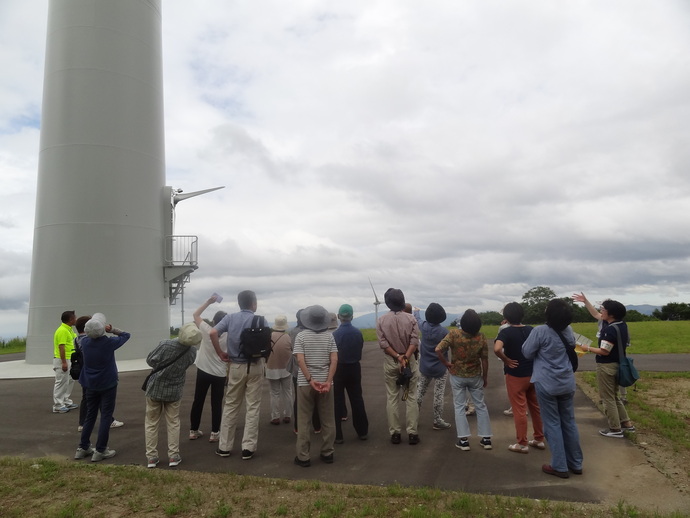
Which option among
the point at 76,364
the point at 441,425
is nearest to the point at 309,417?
the point at 441,425

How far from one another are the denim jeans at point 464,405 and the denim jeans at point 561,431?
3.23ft

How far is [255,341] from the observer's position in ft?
19.8

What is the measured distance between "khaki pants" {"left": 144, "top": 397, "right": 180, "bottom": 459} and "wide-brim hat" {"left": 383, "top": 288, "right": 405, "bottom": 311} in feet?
10.3

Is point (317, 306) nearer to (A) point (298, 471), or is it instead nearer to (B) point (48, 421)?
(A) point (298, 471)

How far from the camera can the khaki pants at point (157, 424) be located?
19.0ft

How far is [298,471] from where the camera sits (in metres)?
5.53

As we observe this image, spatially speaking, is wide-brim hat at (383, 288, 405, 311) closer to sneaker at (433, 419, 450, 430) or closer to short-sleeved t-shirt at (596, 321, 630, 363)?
sneaker at (433, 419, 450, 430)

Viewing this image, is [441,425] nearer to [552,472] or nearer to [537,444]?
[537,444]

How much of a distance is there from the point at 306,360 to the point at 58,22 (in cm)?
1752

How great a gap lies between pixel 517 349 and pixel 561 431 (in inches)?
45.2

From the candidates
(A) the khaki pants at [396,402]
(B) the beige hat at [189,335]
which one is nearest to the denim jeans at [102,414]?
(B) the beige hat at [189,335]

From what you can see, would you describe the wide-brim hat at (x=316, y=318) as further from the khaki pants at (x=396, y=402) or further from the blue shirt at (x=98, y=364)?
the blue shirt at (x=98, y=364)

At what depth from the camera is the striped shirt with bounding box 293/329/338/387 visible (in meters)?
5.92

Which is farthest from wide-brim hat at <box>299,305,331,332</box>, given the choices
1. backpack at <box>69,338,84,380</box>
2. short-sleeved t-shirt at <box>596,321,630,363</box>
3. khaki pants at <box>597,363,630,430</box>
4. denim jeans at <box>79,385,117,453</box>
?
khaki pants at <box>597,363,630,430</box>
